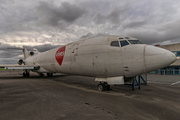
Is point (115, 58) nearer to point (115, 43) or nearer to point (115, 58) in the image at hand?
point (115, 58)

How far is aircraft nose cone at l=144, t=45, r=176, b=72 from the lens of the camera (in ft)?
17.4

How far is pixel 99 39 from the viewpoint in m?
7.62

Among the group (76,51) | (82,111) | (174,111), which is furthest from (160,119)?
(76,51)

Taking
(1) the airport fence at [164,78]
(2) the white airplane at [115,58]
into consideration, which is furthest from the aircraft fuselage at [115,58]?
(1) the airport fence at [164,78]

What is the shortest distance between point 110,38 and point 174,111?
5161 millimetres

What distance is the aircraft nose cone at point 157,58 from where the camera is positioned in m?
5.30

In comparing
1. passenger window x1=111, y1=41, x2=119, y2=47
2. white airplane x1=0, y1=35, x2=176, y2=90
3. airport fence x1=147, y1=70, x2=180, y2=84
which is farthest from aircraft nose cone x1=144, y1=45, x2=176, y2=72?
airport fence x1=147, y1=70, x2=180, y2=84

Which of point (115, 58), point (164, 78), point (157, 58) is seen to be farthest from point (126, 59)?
point (164, 78)

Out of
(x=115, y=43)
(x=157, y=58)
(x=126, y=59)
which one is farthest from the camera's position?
(x=115, y=43)

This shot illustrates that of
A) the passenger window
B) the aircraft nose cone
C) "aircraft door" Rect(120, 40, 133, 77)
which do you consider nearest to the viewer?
the aircraft nose cone

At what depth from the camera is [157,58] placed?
5.36m

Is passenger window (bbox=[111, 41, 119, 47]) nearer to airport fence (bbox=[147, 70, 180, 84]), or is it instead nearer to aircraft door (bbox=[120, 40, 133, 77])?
aircraft door (bbox=[120, 40, 133, 77])

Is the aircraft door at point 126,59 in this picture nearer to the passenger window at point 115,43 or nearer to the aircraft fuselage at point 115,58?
the aircraft fuselage at point 115,58

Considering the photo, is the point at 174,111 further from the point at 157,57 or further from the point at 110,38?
the point at 110,38
